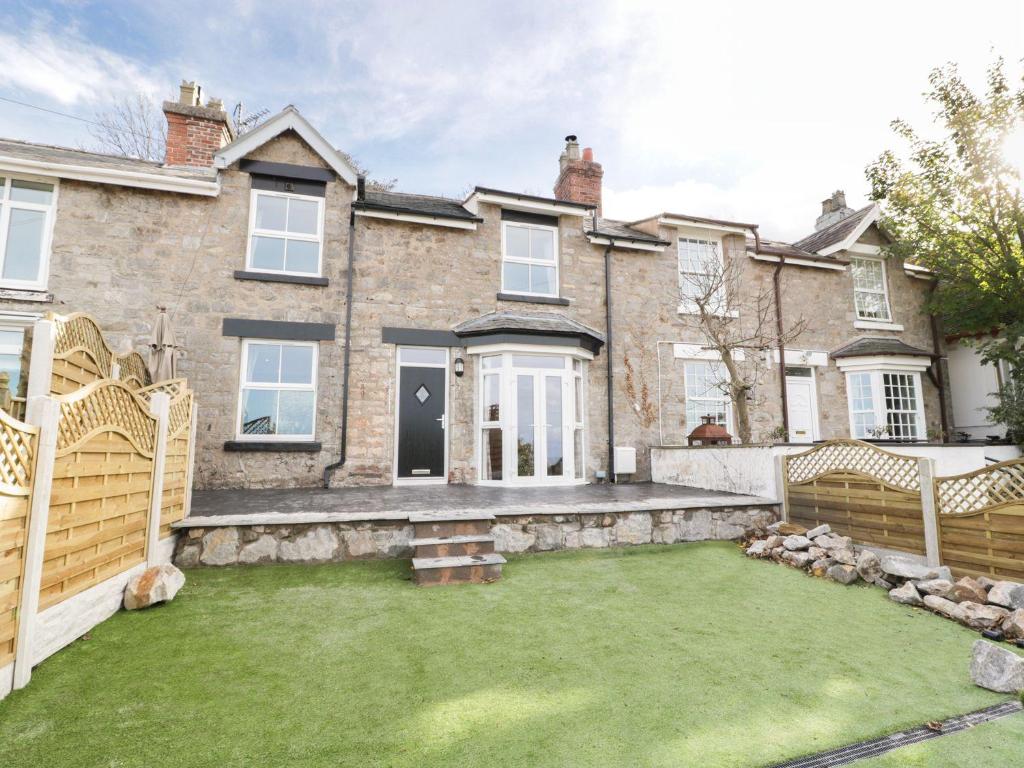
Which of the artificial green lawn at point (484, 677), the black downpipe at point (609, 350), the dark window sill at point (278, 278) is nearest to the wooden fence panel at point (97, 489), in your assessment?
the artificial green lawn at point (484, 677)

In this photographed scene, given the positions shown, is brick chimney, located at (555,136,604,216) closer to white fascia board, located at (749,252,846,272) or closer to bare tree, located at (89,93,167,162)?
white fascia board, located at (749,252,846,272)

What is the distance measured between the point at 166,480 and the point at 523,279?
7882mm

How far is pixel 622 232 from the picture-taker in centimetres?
1207

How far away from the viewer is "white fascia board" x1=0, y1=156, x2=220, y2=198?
8.29 m

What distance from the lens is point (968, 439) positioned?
13102 mm

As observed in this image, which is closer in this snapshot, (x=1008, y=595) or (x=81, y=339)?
(x=1008, y=595)

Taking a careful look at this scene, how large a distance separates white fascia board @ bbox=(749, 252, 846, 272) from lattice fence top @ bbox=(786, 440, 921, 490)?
7196 millimetres

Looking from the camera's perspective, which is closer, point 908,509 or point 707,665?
point 707,665

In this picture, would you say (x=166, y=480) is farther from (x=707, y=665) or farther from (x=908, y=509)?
(x=908, y=509)

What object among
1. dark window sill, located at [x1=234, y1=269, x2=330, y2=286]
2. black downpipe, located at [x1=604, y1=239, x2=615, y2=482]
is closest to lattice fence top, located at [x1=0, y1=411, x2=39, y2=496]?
dark window sill, located at [x1=234, y1=269, x2=330, y2=286]

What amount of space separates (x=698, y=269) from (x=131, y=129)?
1911cm

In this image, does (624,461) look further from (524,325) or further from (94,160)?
(94,160)

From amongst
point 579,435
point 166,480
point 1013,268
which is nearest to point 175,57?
point 166,480

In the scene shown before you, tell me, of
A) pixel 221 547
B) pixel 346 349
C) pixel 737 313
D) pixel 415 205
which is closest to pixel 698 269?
pixel 737 313
